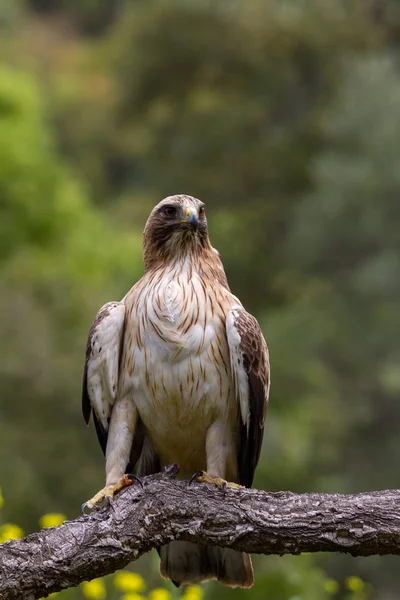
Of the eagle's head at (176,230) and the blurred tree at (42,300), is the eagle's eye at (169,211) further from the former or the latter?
the blurred tree at (42,300)

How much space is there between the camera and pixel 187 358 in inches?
214

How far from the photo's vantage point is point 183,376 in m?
5.43

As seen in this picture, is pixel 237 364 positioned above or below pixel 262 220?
below

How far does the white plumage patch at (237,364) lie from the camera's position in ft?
17.8

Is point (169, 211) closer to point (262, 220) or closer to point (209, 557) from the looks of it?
point (209, 557)

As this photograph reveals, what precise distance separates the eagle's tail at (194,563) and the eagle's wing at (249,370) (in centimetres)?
53

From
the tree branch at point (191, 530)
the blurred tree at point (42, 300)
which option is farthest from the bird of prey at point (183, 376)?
the blurred tree at point (42, 300)

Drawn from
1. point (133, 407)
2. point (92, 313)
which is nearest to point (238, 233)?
point (92, 313)

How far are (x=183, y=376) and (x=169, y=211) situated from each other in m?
0.89

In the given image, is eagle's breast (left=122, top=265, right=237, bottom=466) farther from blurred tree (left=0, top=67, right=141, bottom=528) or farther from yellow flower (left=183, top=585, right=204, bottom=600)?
blurred tree (left=0, top=67, right=141, bottom=528)

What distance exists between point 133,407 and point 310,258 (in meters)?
15.4

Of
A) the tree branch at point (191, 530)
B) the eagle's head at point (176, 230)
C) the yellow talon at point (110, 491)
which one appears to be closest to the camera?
the tree branch at point (191, 530)

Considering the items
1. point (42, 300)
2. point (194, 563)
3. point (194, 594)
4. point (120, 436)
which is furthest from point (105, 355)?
point (42, 300)

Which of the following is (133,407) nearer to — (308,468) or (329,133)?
(308,468)
